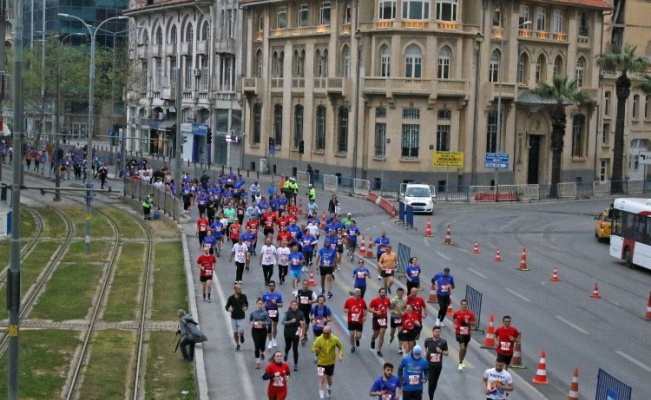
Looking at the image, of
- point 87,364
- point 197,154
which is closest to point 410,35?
point 197,154

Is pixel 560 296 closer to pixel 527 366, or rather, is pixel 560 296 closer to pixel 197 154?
pixel 527 366

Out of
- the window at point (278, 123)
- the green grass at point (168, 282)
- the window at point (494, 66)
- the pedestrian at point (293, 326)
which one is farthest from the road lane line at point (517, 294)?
the window at point (278, 123)

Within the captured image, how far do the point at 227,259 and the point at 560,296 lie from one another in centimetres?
1076

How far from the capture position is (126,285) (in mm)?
33875

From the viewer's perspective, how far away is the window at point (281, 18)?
79.7m

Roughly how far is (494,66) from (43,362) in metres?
52.1

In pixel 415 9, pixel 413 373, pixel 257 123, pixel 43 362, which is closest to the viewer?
pixel 413 373

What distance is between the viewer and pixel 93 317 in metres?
28.3

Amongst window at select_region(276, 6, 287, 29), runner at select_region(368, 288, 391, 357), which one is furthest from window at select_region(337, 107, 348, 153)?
runner at select_region(368, 288, 391, 357)

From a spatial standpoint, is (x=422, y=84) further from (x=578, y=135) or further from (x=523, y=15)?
(x=578, y=135)

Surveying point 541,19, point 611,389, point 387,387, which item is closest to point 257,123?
point 541,19

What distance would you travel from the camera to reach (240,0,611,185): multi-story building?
69.2 metres

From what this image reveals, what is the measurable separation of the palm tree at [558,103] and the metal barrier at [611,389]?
49.4 meters

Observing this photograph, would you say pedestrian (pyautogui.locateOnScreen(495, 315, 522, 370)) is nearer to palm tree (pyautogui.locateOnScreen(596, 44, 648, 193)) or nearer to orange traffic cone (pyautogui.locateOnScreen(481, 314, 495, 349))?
orange traffic cone (pyautogui.locateOnScreen(481, 314, 495, 349))
